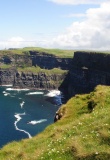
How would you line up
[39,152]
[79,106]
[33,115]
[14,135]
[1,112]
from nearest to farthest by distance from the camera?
1. [39,152]
2. [79,106]
3. [14,135]
4. [33,115]
5. [1,112]

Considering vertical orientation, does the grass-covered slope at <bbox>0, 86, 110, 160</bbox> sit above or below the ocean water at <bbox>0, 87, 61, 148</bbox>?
above

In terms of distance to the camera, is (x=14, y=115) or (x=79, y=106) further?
(x=14, y=115)

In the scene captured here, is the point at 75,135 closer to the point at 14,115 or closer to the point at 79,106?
the point at 79,106

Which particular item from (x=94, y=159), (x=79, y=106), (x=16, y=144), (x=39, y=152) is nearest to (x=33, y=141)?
(x=16, y=144)

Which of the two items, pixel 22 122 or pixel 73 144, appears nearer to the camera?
pixel 73 144

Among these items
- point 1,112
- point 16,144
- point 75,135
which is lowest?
point 1,112

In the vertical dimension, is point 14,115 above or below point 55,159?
below

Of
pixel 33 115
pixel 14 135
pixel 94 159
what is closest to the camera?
pixel 94 159

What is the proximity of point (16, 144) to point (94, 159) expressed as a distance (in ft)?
35.1

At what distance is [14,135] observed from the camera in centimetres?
13662

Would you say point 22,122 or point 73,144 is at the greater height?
point 73,144

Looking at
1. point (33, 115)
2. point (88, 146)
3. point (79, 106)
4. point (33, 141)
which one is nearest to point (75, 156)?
point (88, 146)

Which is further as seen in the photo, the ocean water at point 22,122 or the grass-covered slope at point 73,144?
the ocean water at point 22,122

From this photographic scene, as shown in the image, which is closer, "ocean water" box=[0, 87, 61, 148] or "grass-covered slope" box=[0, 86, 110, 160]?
"grass-covered slope" box=[0, 86, 110, 160]
